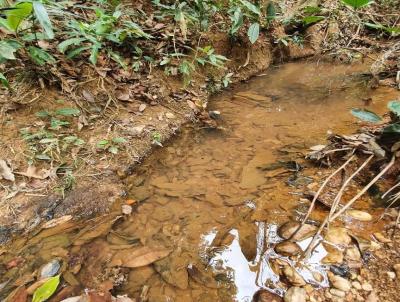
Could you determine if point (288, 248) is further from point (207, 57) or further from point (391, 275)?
point (207, 57)

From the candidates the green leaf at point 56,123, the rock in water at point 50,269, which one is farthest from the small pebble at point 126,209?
the green leaf at point 56,123

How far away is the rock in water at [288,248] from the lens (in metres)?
1.53

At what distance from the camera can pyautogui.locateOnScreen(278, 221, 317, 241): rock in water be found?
5.28 feet

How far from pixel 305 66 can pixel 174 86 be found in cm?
226

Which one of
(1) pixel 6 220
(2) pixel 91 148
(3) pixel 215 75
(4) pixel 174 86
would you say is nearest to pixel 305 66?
(3) pixel 215 75

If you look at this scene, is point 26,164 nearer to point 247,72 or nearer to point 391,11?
point 247,72

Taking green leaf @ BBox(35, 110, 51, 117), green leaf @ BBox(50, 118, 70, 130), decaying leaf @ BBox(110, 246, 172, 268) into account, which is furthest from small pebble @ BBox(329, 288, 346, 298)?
green leaf @ BBox(35, 110, 51, 117)

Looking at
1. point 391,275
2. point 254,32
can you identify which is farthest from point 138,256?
point 254,32

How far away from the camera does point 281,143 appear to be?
2527mm

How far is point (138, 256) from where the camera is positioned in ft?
5.40

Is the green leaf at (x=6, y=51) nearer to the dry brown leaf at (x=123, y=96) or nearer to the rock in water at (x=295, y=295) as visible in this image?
the dry brown leaf at (x=123, y=96)

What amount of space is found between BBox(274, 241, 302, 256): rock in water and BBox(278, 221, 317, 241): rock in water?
45 mm

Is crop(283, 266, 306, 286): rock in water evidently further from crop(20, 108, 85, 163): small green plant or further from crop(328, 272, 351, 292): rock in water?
crop(20, 108, 85, 163): small green plant

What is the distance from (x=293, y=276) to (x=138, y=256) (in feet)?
2.58
